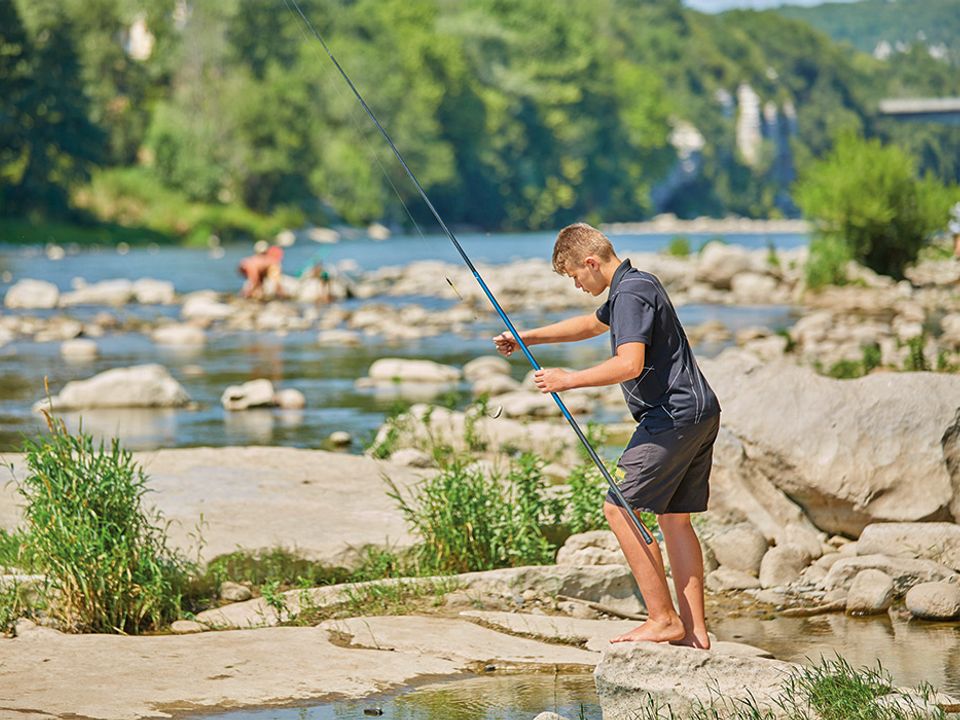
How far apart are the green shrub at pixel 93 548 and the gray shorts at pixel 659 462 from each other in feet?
7.30

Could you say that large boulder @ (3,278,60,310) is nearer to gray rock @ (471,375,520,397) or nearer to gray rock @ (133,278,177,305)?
gray rock @ (133,278,177,305)

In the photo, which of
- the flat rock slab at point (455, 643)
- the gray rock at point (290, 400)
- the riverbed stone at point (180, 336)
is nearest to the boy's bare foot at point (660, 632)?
the flat rock slab at point (455, 643)

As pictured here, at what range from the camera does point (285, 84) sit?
68.5 meters

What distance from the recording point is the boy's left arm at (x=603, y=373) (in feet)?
16.4

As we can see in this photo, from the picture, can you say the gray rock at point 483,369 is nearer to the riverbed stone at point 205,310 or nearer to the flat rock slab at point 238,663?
the riverbed stone at point 205,310

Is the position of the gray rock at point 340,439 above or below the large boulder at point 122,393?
below

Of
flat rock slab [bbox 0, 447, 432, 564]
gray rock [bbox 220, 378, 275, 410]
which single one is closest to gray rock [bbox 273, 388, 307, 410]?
gray rock [bbox 220, 378, 275, 410]

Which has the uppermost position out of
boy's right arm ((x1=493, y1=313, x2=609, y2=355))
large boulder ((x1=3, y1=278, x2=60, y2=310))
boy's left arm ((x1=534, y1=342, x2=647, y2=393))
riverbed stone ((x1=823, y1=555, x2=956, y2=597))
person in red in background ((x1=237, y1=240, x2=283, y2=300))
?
person in red in background ((x1=237, y1=240, x2=283, y2=300))

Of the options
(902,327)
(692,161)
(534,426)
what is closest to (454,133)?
(692,161)

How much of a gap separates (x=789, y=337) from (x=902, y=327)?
2.97 m

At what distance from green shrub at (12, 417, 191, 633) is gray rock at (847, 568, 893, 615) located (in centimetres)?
305

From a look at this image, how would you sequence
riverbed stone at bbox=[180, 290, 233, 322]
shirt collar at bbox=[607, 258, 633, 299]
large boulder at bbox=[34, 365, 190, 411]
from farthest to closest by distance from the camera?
riverbed stone at bbox=[180, 290, 233, 322] < large boulder at bbox=[34, 365, 190, 411] < shirt collar at bbox=[607, 258, 633, 299]

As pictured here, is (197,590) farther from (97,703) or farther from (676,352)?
(676,352)

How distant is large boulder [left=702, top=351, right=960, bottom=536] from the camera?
780cm
